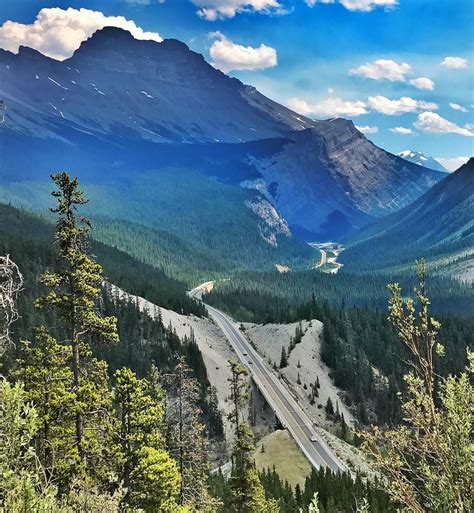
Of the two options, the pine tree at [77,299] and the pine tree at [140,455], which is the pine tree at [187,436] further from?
the pine tree at [77,299]

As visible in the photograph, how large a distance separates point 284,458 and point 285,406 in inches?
859

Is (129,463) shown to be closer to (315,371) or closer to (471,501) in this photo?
(471,501)

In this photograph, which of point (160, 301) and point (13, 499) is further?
point (160, 301)

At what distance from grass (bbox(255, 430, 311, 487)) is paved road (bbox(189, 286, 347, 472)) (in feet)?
4.08

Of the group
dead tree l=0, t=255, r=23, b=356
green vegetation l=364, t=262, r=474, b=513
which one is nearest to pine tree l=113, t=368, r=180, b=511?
dead tree l=0, t=255, r=23, b=356

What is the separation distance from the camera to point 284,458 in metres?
81.2

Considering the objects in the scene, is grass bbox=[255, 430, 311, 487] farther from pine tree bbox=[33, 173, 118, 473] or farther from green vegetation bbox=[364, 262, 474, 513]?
green vegetation bbox=[364, 262, 474, 513]

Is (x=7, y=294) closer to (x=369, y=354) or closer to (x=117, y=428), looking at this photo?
(x=117, y=428)

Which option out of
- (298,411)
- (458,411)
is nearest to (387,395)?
(298,411)

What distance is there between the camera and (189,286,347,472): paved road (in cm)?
8038

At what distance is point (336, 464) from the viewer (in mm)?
77812

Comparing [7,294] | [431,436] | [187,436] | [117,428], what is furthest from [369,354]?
[431,436]

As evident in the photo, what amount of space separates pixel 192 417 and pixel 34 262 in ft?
386

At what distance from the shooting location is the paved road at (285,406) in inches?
3164
